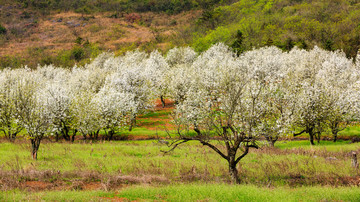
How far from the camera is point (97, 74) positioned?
70.4m

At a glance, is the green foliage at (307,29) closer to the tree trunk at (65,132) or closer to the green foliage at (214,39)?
the green foliage at (214,39)

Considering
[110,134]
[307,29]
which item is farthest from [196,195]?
[307,29]

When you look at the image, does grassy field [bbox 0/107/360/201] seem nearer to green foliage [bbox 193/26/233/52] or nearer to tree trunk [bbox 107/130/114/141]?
tree trunk [bbox 107/130/114/141]

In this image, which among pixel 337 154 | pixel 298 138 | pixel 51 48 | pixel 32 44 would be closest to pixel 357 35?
pixel 298 138

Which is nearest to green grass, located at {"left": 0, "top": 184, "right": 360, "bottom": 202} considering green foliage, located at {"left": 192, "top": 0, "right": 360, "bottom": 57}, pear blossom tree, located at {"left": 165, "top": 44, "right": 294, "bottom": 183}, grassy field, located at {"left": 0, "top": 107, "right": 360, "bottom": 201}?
grassy field, located at {"left": 0, "top": 107, "right": 360, "bottom": 201}

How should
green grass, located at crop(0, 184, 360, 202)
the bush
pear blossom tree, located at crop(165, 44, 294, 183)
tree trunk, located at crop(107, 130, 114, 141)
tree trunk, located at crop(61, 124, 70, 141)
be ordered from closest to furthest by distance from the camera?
green grass, located at crop(0, 184, 360, 202)
pear blossom tree, located at crop(165, 44, 294, 183)
tree trunk, located at crop(61, 124, 70, 141)
tree trunk, located at crop(107, 130, 114, 141)
the bush

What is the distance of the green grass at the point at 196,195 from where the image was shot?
1426 cm

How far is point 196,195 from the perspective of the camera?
48.9 feet

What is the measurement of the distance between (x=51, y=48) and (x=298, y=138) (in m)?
184

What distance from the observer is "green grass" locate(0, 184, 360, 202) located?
1426 centimetres

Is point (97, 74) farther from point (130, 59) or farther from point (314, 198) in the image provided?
point (314, 198)

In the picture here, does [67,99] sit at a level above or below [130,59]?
below

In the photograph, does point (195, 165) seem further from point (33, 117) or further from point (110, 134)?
point (110, 134)

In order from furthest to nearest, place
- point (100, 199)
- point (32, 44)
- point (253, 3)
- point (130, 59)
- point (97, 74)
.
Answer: point (32, 44), point (253, 3), point (130, 59), point (97, 74), point (100, 199)
